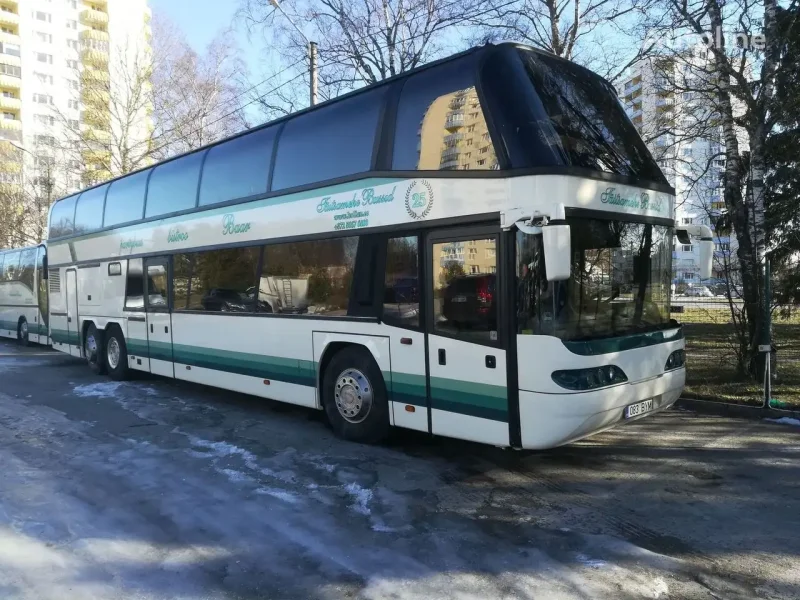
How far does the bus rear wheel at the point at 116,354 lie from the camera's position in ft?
38.2

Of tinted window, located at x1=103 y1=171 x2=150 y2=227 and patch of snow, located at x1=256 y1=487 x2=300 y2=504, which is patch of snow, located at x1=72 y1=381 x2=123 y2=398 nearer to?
tinted window, located at x1=103 y1=171 x2=150 y2=227

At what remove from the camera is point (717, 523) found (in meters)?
4.58

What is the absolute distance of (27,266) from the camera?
19.9 meters

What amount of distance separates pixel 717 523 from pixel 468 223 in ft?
10.5

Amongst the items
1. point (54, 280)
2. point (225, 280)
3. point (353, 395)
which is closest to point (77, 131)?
point (54, 280)

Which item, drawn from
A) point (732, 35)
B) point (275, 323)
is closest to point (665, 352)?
point (275, 323)

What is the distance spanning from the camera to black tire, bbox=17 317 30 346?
20475mm

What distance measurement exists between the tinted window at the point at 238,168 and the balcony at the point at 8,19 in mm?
76862

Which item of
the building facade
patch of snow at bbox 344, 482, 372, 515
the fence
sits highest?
the building facade

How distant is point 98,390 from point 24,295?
12.3 meters

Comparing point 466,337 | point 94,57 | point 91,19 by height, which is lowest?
point 466,337

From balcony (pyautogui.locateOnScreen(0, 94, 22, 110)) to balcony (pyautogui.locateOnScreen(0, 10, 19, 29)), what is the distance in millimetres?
8262

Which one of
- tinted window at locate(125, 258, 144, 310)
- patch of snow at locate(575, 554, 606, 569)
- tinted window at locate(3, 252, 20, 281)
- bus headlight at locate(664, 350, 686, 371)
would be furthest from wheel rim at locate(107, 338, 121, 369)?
tinted window at locate(3, 252, 20, 281)

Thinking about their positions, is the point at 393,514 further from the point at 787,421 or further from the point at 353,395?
the point at 787,421
